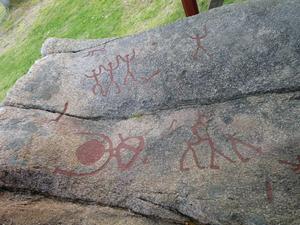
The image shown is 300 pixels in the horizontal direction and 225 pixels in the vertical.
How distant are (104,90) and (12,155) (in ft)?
6.25

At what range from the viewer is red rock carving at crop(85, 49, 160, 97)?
7602 mm

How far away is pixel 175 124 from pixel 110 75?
1778 mm

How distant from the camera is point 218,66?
7090mm

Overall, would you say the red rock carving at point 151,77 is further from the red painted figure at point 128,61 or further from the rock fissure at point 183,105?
the rock fissure at point 183,105

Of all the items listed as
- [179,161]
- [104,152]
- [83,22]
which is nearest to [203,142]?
[179,161]

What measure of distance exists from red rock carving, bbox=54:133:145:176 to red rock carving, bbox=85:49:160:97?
1.05 metres

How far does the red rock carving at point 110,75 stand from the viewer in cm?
760

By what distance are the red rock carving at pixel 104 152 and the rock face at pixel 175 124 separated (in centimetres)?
2

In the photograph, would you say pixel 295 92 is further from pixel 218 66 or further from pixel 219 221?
pixel 219 221

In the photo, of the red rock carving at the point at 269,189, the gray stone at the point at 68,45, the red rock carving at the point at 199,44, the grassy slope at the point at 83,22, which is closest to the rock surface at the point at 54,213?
the red rock carving at the point at 269,189

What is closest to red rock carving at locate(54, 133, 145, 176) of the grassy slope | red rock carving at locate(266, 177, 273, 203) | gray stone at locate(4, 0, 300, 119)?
gray stone at locate(4, 0, 300, 119)

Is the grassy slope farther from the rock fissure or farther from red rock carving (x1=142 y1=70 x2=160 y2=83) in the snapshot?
the rock fissure

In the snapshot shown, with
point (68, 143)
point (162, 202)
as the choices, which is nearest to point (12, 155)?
point (68, 143)

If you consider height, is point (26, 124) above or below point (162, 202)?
above
